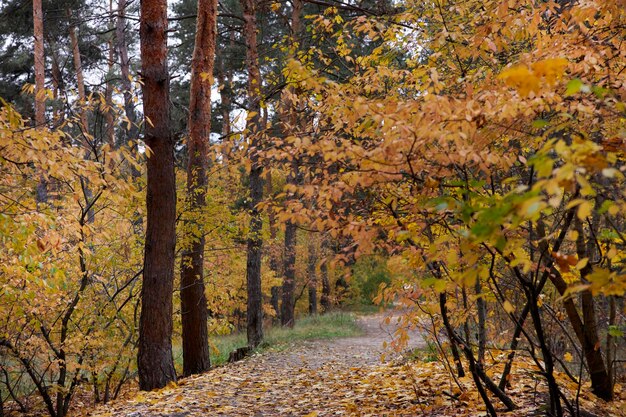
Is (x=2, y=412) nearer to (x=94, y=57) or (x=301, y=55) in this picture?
(x=301, y=55)

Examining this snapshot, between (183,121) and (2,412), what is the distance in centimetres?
1295

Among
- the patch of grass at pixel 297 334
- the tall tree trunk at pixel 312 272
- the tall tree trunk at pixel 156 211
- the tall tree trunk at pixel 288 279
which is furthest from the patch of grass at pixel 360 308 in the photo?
the tall tree trunk at pixel 156 211

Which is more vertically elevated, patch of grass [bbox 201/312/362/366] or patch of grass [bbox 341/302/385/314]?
patch of grass [bbox 201/312/362/366]

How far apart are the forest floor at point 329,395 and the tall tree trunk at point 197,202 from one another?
71 cm

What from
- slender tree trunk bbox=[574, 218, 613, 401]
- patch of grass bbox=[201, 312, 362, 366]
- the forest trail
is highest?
slender tree trunk bbox=[574, 218, 613, 401]

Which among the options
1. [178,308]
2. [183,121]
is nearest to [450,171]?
[178,308]

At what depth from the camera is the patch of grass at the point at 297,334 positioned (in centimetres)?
1191

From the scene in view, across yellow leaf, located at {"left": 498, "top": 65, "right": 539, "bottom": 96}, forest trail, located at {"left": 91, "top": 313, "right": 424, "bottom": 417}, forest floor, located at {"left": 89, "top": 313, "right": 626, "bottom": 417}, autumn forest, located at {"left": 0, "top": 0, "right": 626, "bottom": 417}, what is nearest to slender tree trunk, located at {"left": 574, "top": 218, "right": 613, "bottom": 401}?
autumn forest, located at {"left": 0, "top": 0, "right": 626, "bottom": 417}

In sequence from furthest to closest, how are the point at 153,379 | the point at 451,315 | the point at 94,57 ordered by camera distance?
the point at 94,57
the point at 153,379
the point at 451,315

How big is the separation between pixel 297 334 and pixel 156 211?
7896mm

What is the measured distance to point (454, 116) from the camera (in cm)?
257

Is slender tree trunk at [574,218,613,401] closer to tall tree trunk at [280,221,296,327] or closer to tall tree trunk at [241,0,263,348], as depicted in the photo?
tall tree trunk at [241,0,263,348]

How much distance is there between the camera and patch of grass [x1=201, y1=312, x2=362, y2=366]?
39.1 feet

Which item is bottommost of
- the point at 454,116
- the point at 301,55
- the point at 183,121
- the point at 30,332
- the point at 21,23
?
the point at 30,332
